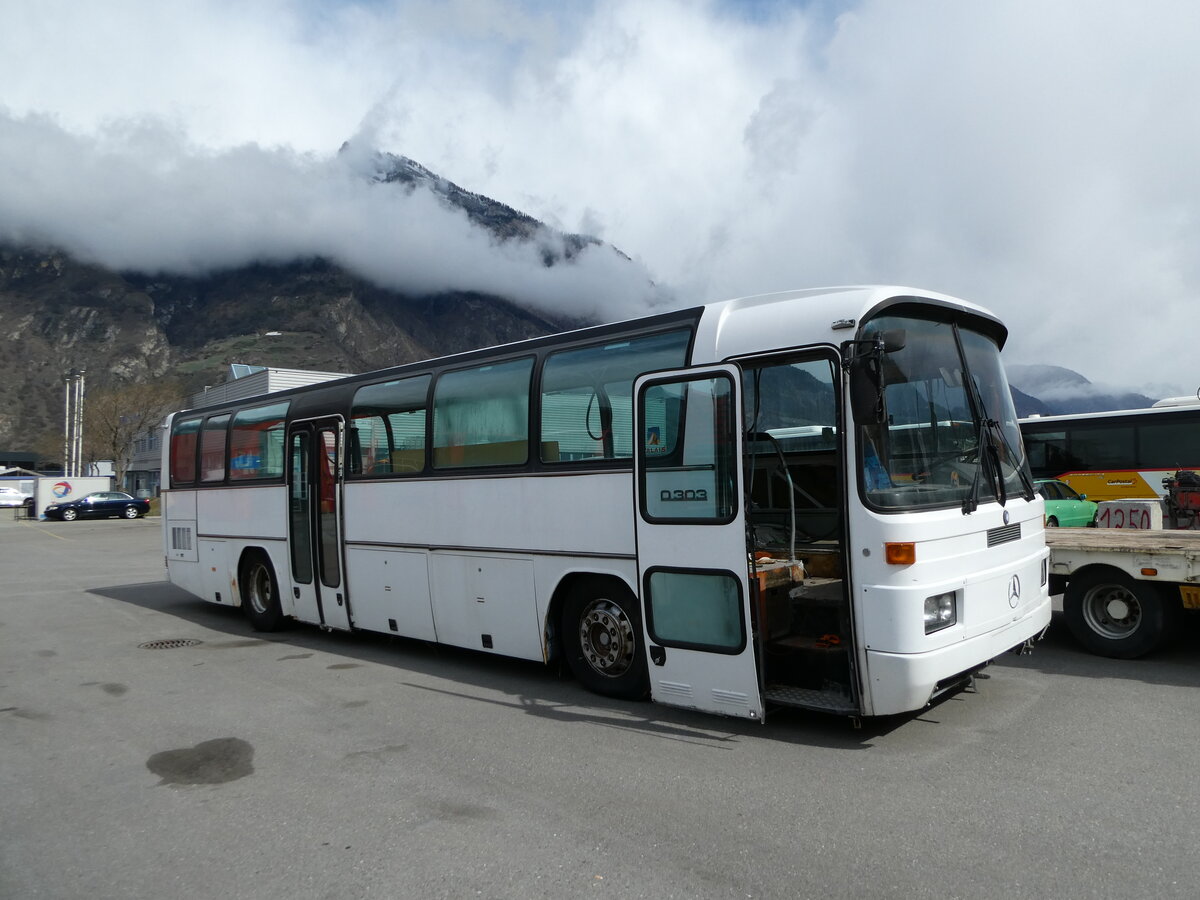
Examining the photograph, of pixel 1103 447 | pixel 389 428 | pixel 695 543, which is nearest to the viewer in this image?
pixel 695 543

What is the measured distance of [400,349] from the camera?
168 metres

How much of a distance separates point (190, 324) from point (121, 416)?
108560mm

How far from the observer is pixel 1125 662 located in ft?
25.5

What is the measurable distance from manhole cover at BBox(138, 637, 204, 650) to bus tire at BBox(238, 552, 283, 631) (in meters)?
0.84

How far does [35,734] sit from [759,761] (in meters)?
5.37

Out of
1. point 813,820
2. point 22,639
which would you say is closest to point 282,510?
point 22,639

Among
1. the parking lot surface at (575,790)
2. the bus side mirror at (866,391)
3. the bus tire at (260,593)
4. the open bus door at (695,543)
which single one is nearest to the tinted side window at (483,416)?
the open bus door at (695,543)

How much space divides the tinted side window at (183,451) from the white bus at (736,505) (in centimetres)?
541

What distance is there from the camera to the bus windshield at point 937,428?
214 inches

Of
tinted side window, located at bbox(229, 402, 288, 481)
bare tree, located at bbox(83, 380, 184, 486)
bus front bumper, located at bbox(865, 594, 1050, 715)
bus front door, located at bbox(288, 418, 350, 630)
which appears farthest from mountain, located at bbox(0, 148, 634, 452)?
bus front bumper, located at bbox(865, 594, 1050, 715)

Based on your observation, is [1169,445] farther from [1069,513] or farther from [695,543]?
[695,543]

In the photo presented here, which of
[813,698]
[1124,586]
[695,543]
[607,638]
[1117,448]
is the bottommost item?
[813,698]

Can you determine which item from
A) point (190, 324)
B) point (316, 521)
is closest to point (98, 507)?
point (316, 521)

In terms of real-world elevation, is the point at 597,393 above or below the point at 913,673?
above
